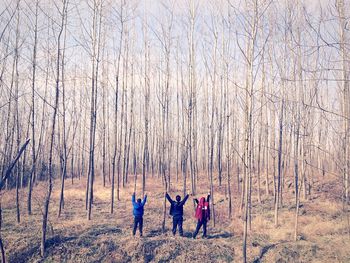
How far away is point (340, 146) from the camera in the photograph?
973 cm

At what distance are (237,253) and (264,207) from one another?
21.2ft

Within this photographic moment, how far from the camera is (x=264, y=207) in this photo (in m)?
14.1

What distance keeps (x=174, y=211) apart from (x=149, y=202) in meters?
6.34

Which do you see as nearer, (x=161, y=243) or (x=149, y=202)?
(x=161, y=243)

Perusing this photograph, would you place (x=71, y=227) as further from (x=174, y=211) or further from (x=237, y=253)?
(x=237, y=253)

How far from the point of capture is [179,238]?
9.20m

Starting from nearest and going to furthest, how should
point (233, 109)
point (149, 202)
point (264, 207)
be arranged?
1. point (264, 207)
2. point (149, 202)
3. point (233, 109)

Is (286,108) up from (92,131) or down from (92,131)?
up

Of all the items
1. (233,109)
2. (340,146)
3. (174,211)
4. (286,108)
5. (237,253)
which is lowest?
(237,253)

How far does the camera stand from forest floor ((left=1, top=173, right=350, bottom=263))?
7961 mm

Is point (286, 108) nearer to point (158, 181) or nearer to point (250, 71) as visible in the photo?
point (250, 71)

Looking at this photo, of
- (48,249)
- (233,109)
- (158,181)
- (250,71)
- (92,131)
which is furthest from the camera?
(158,181)

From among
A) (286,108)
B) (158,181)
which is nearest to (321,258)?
(286,108)

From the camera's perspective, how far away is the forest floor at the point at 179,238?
796 centimetres
